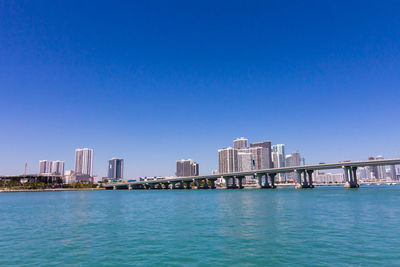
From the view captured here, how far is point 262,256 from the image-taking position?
1855 cm

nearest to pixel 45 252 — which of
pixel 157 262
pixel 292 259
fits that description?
pixel 157 262

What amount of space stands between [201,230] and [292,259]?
1340 cm

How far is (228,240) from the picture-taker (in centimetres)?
2386

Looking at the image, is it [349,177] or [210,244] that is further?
[349,177]

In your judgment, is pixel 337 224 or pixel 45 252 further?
pixel 337 224

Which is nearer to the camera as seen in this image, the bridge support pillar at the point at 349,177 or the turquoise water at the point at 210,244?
the turquoise water at the point at 210,244

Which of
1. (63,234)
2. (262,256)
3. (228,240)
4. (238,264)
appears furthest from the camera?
(63,234)

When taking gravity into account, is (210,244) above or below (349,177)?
below

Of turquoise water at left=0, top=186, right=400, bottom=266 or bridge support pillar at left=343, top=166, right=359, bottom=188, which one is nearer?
turquoise water at left=0, top=186, right=400, bottom=266

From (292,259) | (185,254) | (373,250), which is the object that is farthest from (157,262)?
(373,250)

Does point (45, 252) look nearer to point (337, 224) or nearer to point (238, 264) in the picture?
point (238, 264)

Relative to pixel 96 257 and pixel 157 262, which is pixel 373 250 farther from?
pixel 96 257

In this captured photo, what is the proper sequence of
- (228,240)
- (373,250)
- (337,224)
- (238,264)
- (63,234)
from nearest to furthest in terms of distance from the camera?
(238,264), (373,250), (228,240), (63,234), (337,224)

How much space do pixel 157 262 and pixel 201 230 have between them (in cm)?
1206
